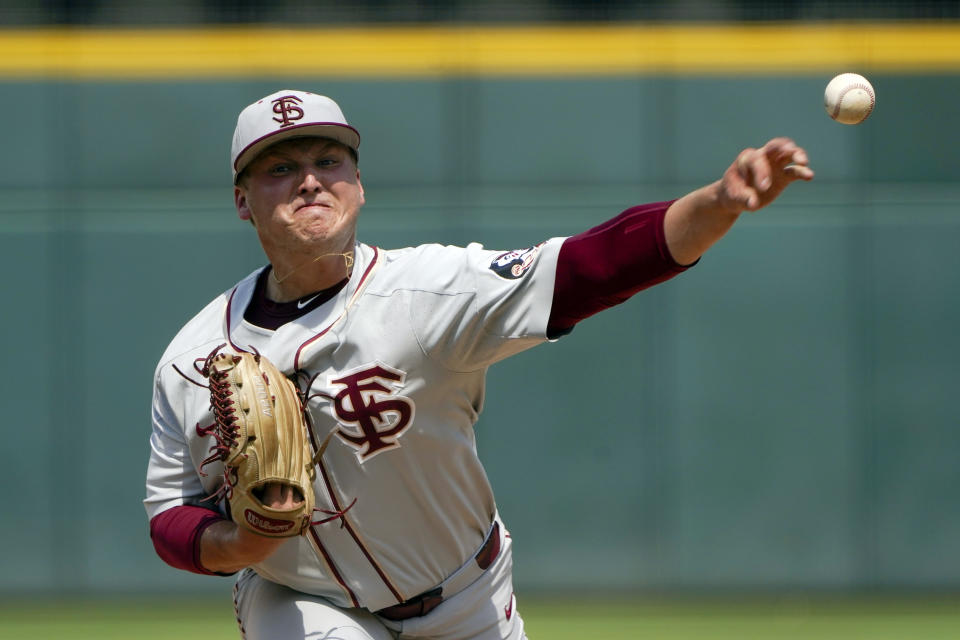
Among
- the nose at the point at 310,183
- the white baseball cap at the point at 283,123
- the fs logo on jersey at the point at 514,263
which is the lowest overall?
the fs logo on jersey at the point at 514,263

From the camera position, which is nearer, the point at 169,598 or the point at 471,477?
the point at 471,477

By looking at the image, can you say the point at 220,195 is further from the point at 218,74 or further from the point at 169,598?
the point at 169,598

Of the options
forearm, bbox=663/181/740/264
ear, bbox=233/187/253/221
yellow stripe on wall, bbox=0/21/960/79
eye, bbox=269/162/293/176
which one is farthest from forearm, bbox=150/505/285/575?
yellow stripe on wall, bbox=0/21/960/79

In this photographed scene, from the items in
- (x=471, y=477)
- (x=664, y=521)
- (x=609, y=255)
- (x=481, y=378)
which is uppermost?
(x=609, y=255)

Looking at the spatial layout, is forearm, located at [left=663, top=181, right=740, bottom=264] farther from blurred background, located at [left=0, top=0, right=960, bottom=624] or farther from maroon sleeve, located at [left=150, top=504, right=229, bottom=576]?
blurred background, located at [left=0, top=0, right=960, bottom=624]

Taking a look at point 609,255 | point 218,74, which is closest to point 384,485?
point 609,255

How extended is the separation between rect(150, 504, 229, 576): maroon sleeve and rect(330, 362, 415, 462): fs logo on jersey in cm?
43

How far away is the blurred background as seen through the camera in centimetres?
701

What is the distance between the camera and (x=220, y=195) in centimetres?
710

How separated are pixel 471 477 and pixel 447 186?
423 centimetres

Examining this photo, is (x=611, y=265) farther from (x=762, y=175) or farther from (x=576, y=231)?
(x=576, y=231)

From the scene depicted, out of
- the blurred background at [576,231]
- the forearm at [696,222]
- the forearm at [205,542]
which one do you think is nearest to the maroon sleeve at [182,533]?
the forearm at [205,542]

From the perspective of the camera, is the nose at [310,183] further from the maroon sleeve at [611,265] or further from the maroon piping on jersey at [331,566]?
the maroon piping on jersey at [331,566]

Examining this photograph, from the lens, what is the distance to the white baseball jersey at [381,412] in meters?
2.82
